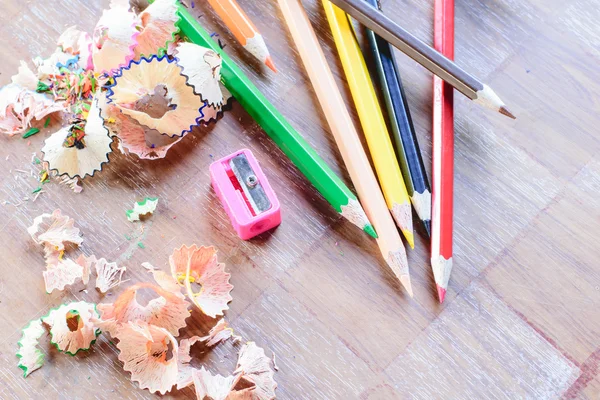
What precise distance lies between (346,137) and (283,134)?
75 millimetres

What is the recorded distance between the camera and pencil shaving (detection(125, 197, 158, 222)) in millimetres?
809

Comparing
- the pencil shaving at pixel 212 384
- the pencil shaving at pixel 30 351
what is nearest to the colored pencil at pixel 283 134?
the pencil shaving at pixel 212 384

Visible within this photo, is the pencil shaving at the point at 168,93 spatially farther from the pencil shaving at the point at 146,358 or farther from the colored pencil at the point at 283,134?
the pencil shaving at the point at 146,358

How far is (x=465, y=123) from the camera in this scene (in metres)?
0.84

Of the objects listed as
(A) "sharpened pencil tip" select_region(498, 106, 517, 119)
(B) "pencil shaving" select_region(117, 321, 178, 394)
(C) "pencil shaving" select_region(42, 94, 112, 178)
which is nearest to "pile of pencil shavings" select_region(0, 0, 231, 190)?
(C) "pencil shaving" select_region(42, 94, 112, 178)

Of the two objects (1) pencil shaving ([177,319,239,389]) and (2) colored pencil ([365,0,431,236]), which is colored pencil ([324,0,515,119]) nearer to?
(2) colored pencil ([365,0,431,236])

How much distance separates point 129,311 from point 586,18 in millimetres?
671

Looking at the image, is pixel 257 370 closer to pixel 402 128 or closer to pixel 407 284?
pixel 407 284

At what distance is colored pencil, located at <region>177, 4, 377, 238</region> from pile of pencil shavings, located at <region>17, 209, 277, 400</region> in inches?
5.9

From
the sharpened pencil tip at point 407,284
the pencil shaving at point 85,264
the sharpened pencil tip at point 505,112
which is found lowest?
the sharpened pencil tip at point 407,284

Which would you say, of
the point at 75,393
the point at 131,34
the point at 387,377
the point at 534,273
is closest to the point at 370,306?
the point at 387,377

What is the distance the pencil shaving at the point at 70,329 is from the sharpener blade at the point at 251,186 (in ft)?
0.72

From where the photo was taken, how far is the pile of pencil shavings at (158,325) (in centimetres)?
74

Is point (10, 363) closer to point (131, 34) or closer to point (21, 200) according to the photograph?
point (21, 200)
